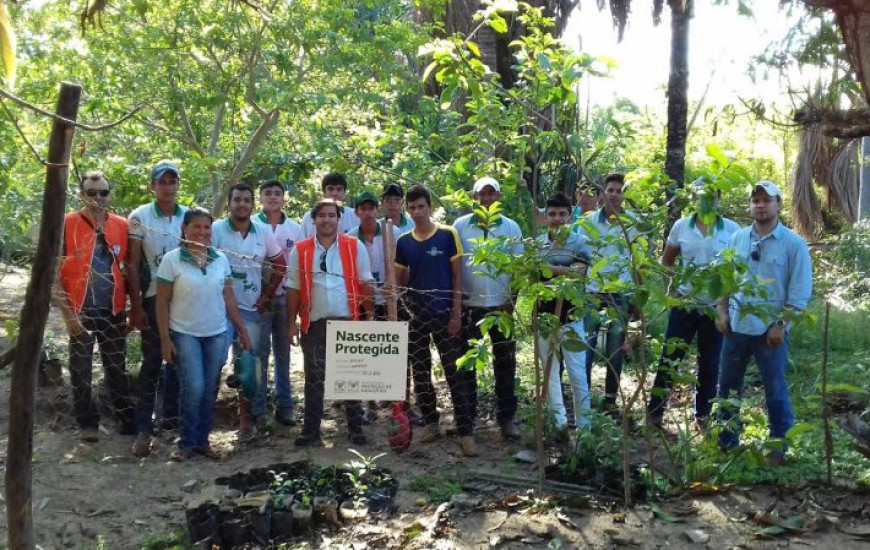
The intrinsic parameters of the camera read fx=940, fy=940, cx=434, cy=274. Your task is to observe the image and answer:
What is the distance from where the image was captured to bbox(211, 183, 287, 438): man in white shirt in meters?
6.79

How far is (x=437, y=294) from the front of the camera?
21.5ft

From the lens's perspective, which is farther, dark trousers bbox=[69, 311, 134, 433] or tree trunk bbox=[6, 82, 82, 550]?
dark trousers bbox=[69, 311, 134, 433]

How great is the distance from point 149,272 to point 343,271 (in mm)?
1357

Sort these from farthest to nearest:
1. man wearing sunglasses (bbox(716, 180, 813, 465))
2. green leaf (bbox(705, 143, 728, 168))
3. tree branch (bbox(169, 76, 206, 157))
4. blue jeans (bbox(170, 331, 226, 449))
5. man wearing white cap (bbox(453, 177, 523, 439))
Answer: tree branch (bbox(169, 76, 206, 157)) < man wearing white cap (bbox(453, 177, 523, 439)) < blue jeans (bbox(170, 331, 226, 449)) < man wearing sunglasses (bbox(716, 180, 813, 465)) < green leaf (bbox(705, 143, 728, 168))

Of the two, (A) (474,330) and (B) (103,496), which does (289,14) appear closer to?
(A) (474,330)

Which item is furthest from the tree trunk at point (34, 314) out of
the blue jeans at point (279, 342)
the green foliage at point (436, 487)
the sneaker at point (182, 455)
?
the blue jeans at point (279, 342)

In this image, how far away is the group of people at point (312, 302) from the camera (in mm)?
6090

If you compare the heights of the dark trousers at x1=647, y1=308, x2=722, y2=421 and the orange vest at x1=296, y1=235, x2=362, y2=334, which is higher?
the orange vest at x1=296, y1=235, x2=362, y2=334

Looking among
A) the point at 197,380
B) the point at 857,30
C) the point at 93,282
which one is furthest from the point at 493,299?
the point at 857,30

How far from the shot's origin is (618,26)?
1140cm

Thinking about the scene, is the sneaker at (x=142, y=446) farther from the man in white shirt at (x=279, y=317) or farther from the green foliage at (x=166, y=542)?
the green foliage at (x=166, y=542)

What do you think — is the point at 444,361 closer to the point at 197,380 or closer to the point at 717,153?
the point at 197,380

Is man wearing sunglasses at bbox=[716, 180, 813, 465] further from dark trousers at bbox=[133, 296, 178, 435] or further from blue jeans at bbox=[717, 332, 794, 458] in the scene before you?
dark trousers at bbox=[133, 296, 178, 435]

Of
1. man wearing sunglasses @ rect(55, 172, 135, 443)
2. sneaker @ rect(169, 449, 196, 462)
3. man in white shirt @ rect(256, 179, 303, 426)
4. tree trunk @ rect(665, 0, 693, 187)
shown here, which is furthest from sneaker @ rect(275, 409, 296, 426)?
tree trunk @ rect(665, 0, 693, 187)
